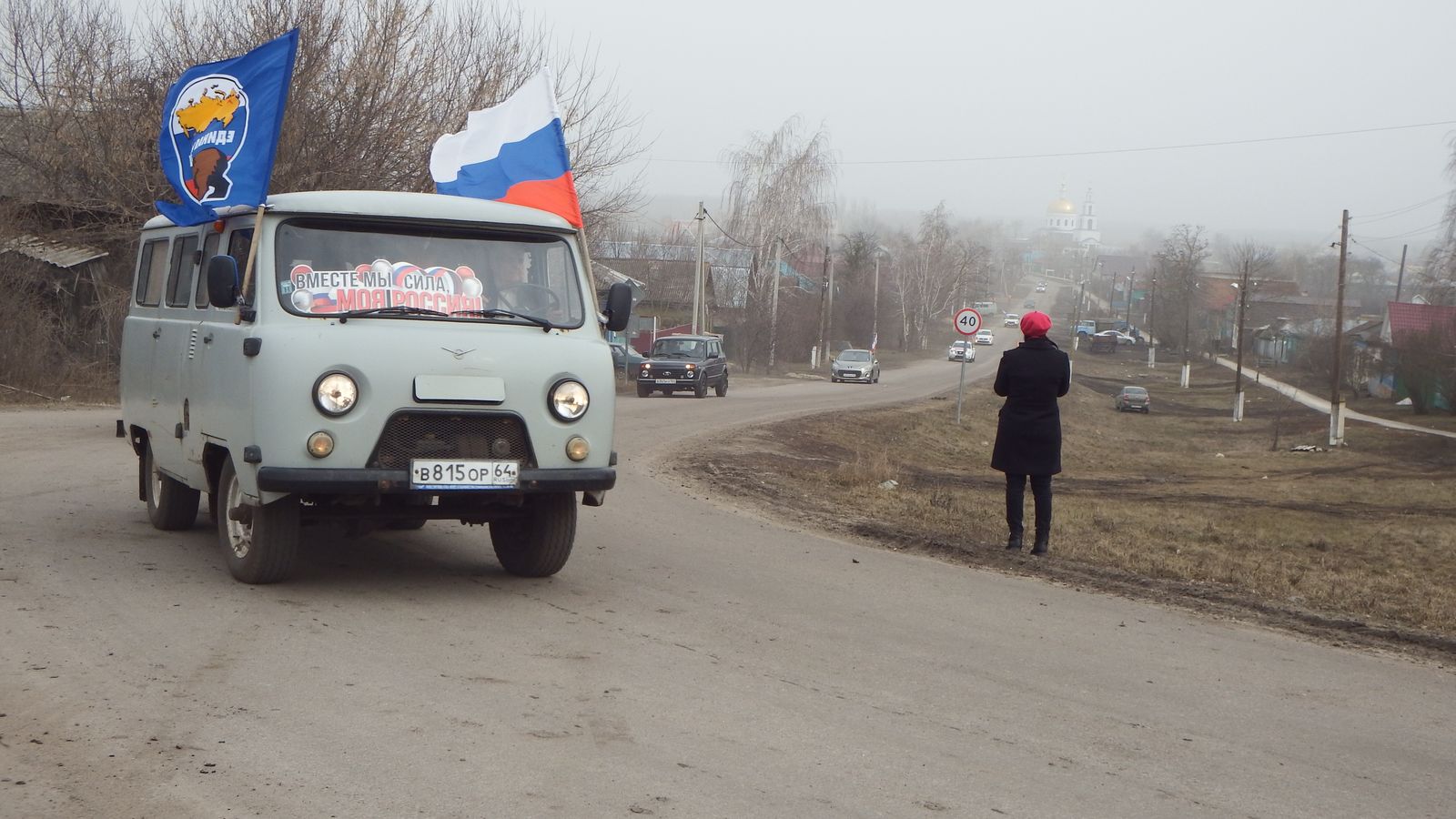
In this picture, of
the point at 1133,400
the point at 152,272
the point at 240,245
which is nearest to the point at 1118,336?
the point at 1133,400

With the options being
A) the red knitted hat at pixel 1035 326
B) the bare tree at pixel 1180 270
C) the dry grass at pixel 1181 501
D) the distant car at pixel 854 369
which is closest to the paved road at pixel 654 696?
the red knitted hat at pixel 1035 326

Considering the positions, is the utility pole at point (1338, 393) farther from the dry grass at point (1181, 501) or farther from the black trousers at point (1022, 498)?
the black trousers at point (1022, 498)

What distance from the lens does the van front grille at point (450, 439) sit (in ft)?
21.7

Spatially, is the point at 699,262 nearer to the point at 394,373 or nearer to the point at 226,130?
the point at 226,130

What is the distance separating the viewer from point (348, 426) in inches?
257

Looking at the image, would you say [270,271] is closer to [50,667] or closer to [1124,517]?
[50,667]

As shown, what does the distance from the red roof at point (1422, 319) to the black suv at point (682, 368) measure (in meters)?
25.3

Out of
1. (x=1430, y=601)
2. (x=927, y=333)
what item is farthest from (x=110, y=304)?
(x=927, y=333)

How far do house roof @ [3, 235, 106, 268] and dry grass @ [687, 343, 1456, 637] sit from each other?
14169 mm

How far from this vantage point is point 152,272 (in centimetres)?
914

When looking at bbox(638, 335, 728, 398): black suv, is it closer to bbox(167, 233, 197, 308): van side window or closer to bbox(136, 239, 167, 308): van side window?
bbox(136, 239, 167, 308): van side window

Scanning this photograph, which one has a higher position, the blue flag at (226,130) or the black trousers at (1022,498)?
the blue flag at (226,130)

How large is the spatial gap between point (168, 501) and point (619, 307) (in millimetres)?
3670

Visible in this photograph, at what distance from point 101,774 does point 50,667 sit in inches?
58.3
